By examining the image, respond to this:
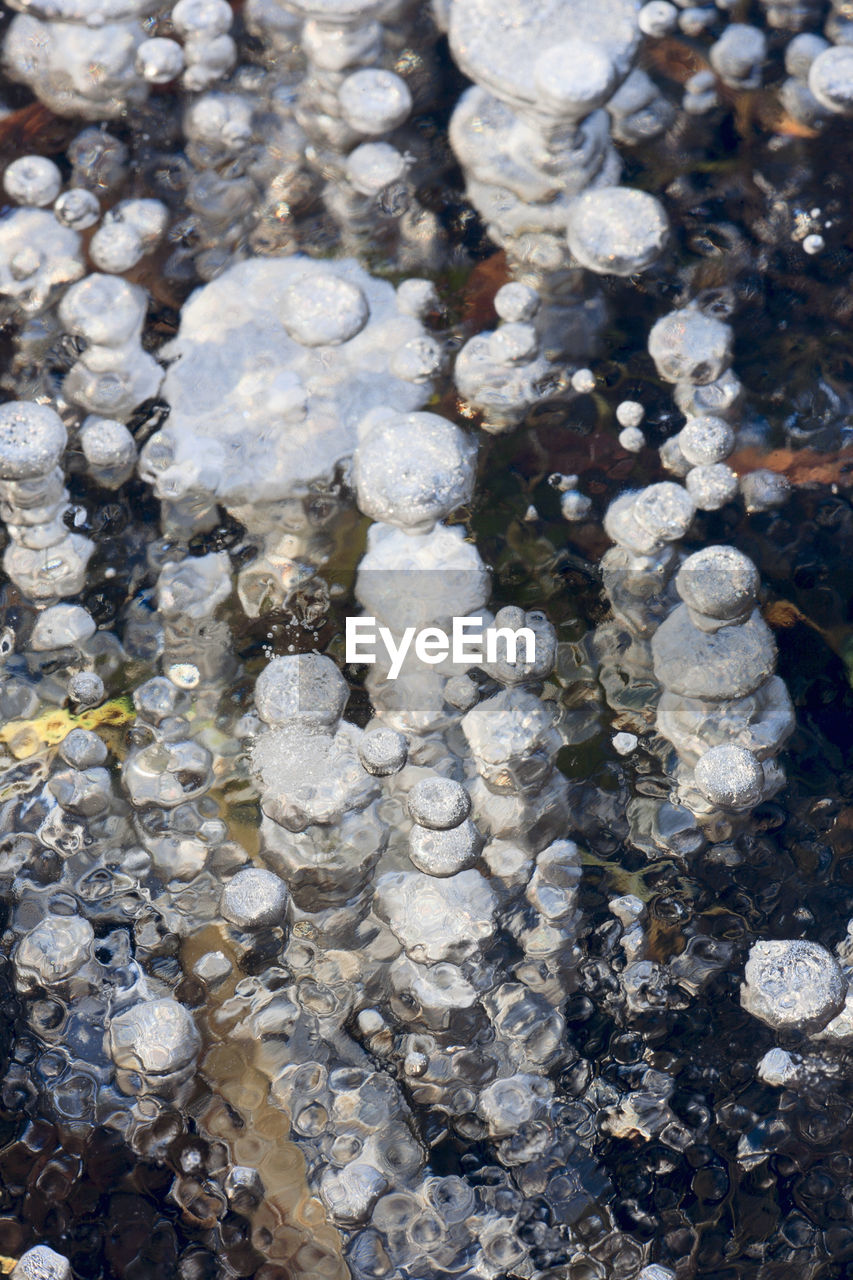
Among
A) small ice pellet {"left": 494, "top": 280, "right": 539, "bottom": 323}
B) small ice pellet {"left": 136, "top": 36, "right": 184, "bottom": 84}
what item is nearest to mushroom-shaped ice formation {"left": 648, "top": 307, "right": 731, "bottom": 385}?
small ice pellet {"left": 494, "top": 280, "right": 539, "bottom": 323}

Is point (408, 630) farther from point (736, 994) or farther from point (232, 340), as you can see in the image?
point (736, 994)

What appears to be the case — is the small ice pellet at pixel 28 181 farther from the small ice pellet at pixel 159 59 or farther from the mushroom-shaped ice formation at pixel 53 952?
the mushroom-shaped ice formation at pixel 53 952

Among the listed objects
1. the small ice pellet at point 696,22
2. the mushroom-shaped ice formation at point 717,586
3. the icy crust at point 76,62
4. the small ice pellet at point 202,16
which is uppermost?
the small ice pellet at point 696,22

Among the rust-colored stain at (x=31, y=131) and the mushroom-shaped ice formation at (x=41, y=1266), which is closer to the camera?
the mushroom-shaped ice formation at (x=41, y=1266)

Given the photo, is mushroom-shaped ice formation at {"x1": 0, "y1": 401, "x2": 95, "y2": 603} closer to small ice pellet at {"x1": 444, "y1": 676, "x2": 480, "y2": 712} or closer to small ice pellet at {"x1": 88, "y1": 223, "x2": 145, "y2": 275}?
small ice pellet at {"x1": 88, "y1": 223, "x2": 145, "y2": 275}

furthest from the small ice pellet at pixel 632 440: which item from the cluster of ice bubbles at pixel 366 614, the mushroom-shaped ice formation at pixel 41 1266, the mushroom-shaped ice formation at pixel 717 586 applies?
the mushroom-shaped ice formation at pixel 41 1266

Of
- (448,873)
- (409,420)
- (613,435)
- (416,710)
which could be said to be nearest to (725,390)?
(613,435)

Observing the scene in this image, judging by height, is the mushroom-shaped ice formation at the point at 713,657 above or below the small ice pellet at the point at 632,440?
below
